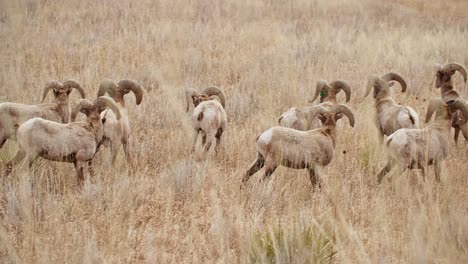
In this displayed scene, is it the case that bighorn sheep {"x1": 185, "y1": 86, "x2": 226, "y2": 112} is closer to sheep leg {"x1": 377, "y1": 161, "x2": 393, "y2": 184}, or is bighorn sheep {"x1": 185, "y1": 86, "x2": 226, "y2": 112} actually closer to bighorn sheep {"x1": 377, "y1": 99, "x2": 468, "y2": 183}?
sheep leg {"x1": 377, "y1": 161, "x2": 393, "y2": 184}

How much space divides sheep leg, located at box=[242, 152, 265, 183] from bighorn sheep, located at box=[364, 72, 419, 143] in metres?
2.29

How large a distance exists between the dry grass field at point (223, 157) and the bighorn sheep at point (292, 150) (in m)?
0.23

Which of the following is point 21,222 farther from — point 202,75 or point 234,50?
point 234,50

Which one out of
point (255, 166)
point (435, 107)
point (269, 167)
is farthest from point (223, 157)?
point (435, 107)

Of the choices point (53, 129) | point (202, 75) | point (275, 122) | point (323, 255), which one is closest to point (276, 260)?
point (323, 255)

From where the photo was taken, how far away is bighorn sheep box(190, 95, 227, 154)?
7434 mm

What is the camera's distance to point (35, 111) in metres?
6.94

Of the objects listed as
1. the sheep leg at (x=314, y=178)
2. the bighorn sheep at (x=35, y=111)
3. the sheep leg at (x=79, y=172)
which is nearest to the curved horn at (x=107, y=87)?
the bighorn sheep at (x=35, y=111)

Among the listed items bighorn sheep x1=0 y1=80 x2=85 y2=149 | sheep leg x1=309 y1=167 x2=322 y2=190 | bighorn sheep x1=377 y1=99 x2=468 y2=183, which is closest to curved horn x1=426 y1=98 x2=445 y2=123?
bighorn sheep x1=377 y1=99 x2=468 y2=183

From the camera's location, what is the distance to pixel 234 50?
14.0m

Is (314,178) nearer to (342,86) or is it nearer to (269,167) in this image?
(269,167)

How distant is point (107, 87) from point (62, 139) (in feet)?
5.62

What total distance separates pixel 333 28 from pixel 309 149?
11.8 meters

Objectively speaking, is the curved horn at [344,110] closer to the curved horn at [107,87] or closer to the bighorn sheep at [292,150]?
the bighorn sheep at [292,150]
